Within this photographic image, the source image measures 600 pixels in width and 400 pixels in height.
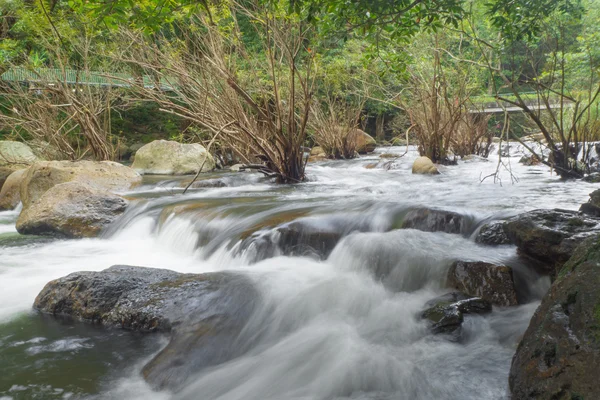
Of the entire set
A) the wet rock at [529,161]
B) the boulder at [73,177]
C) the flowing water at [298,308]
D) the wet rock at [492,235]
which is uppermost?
the boulder at [73,177]

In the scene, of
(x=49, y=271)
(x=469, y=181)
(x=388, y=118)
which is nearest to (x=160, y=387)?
(x=49, y=271)

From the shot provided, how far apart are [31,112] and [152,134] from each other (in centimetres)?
708

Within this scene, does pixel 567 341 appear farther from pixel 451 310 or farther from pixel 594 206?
pixel 594 206

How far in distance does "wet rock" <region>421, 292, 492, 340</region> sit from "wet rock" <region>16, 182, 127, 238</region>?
5.04 m

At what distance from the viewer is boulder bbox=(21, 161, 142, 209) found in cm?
852

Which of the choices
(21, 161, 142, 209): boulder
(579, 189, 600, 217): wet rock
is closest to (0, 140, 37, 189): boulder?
(21, 161, 142, 209): boulder

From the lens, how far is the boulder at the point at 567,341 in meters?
1.98

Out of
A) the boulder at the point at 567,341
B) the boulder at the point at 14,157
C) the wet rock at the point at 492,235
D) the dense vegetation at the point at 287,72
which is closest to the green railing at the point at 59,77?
the dense vegetation at the point at 287,72

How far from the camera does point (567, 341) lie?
6.88 ft

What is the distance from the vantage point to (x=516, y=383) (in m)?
2.32

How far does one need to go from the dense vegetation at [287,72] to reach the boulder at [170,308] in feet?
6.59

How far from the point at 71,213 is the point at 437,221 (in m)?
5.03

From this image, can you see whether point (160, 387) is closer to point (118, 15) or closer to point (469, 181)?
point (118, 15)

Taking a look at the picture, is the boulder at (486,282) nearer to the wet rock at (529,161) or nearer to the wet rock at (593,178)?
the wet rock at (593,178)
